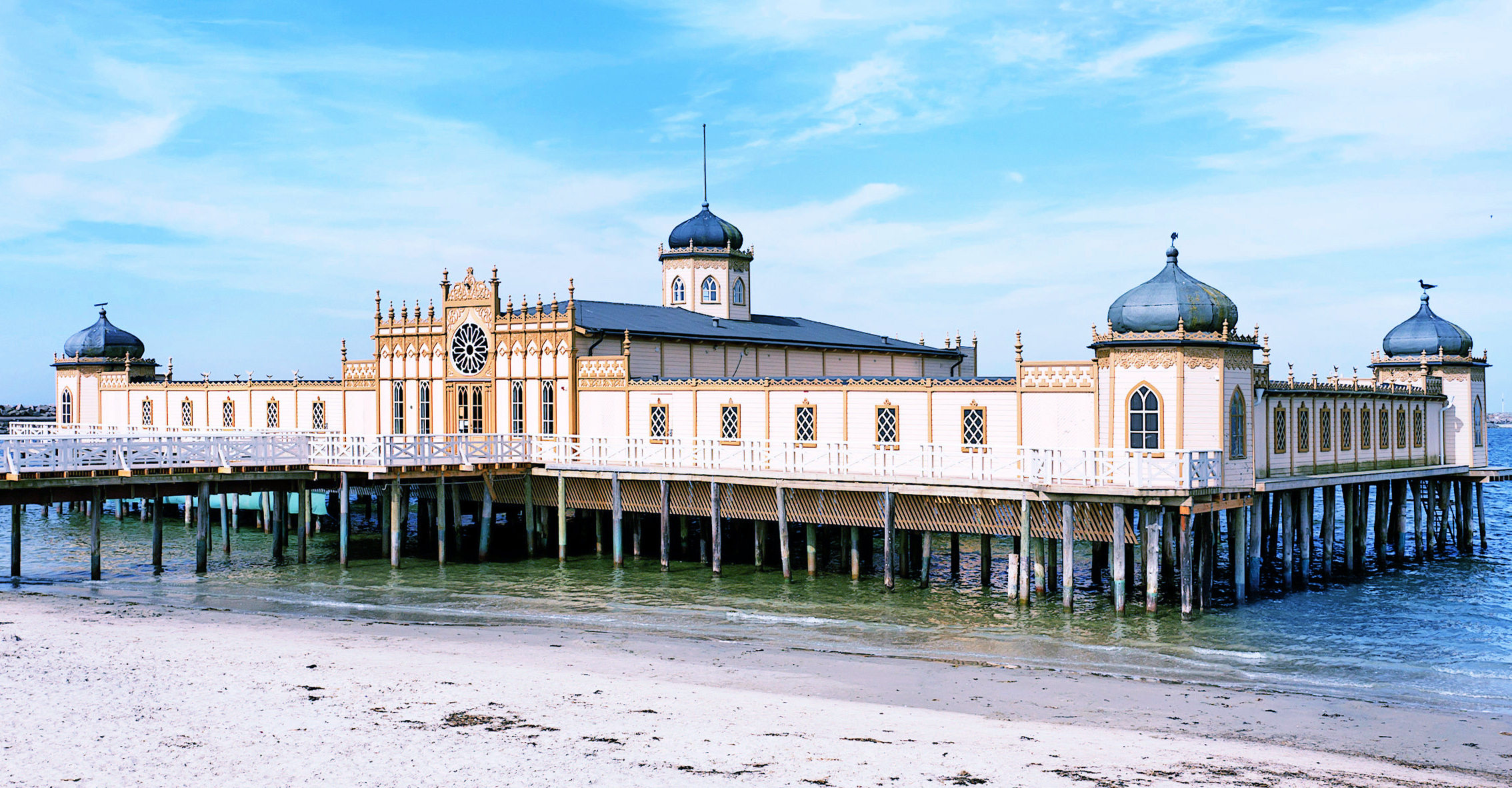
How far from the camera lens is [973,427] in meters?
31.1

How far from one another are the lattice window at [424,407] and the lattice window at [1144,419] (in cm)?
2248

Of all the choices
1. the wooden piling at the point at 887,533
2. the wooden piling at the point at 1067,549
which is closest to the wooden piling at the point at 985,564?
the wooden piling at the point at 887,533

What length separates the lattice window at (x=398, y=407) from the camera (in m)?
42.2

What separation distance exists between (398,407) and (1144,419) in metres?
24.1

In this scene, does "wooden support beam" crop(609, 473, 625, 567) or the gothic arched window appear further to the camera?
"wooden support beam" crop(609, 473, 625, 567)

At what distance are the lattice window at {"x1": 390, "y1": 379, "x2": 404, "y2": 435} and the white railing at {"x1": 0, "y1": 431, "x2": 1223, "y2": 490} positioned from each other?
169 inches

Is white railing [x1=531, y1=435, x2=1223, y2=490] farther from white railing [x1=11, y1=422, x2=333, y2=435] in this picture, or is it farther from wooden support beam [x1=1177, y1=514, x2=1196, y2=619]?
white railing [x1=11, y1=422, x2=333, y2=435]

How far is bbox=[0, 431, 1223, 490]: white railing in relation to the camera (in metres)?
26.9

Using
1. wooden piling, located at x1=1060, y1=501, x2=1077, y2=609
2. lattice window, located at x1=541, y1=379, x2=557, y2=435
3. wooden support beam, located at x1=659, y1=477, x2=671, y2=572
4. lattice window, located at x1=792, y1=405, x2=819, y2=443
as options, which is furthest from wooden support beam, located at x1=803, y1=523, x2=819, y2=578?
lattice window, located at x1=541, y1=379, x2=557, y2=435

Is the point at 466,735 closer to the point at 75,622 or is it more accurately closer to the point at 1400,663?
the point at 75,622

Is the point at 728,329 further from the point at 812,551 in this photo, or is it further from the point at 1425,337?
the point at 1425,337

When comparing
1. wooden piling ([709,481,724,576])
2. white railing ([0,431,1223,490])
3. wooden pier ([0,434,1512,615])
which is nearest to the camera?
white railing ([0,431,1223,490])

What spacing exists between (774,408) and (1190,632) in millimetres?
12829

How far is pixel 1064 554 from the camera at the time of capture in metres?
27.2
